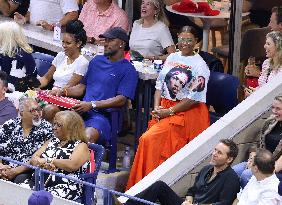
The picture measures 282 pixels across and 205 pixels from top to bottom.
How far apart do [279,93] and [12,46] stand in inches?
112

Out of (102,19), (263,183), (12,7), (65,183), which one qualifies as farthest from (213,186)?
(12,7)

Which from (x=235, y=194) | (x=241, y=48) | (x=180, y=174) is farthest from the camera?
(x=241, y=48)

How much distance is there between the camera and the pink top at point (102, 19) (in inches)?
445

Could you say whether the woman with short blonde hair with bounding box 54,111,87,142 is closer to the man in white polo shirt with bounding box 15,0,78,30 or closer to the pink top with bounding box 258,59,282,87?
the pink top with bounding box 258,59,282,87

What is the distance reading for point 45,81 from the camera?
35.3ft

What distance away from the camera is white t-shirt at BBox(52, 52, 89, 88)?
10391 mm

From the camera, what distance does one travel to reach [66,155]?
352 inches

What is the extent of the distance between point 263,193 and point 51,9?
458 cm

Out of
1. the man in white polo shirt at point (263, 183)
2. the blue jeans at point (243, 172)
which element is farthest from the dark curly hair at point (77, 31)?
the man in white polo shirt at point (263, 183)

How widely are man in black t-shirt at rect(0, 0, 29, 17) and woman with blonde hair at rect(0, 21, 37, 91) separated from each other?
173 cm

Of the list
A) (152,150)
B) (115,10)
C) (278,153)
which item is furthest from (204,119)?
(115,10)

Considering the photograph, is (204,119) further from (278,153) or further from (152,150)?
(278,153)

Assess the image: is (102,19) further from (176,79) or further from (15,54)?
(176,79)

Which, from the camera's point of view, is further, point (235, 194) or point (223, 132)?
point (223, 132)
